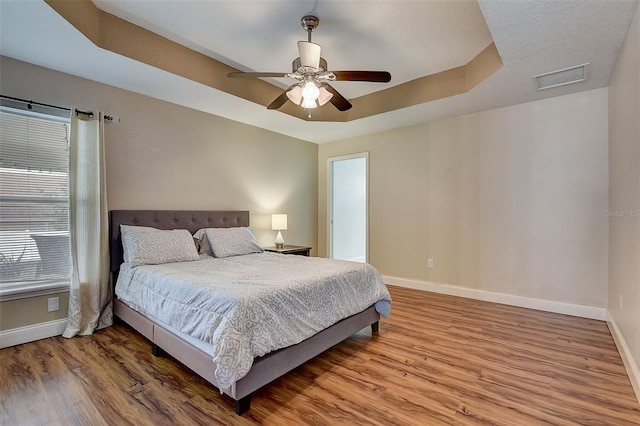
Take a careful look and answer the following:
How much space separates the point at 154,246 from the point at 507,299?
4089mm

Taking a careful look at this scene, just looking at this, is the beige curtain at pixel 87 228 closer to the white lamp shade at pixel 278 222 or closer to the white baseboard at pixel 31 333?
the white baseboard at pixel 31 333

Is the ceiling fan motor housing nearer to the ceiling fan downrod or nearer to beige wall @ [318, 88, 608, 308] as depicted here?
the ceiling fan downrod

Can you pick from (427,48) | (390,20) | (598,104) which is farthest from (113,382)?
(598,104)

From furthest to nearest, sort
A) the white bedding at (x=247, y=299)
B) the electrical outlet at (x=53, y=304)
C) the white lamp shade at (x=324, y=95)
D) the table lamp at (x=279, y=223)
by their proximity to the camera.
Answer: the table lamp at (x=279, y=223)
the electrical outlet at (x=53, y=304)
the white lamp shade at (x=324, y=95)
the white bedding at (x=247, y=299)

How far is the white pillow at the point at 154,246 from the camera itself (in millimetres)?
2846

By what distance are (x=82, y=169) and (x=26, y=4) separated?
136cm

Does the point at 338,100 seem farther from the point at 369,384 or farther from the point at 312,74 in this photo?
the point at 369,384

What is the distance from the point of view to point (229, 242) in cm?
355

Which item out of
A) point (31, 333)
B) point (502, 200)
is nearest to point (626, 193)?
point (502, 200)

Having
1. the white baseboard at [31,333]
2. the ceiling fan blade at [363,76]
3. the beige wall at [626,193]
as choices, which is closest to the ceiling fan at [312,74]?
the ceiling fan blade at [363,76]

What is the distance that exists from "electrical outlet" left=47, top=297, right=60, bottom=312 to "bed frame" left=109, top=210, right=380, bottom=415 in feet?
1.45

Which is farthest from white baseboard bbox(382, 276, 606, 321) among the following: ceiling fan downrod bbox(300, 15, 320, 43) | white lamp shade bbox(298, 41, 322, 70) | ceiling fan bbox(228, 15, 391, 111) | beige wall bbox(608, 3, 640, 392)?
ceiling fan downrod bbox(300, 15, 320, 43)

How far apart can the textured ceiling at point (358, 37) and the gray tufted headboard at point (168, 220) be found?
1336 millimetres

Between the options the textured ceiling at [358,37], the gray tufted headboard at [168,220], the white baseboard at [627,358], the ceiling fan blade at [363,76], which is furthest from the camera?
the gray tufted headboard at [168,220]
